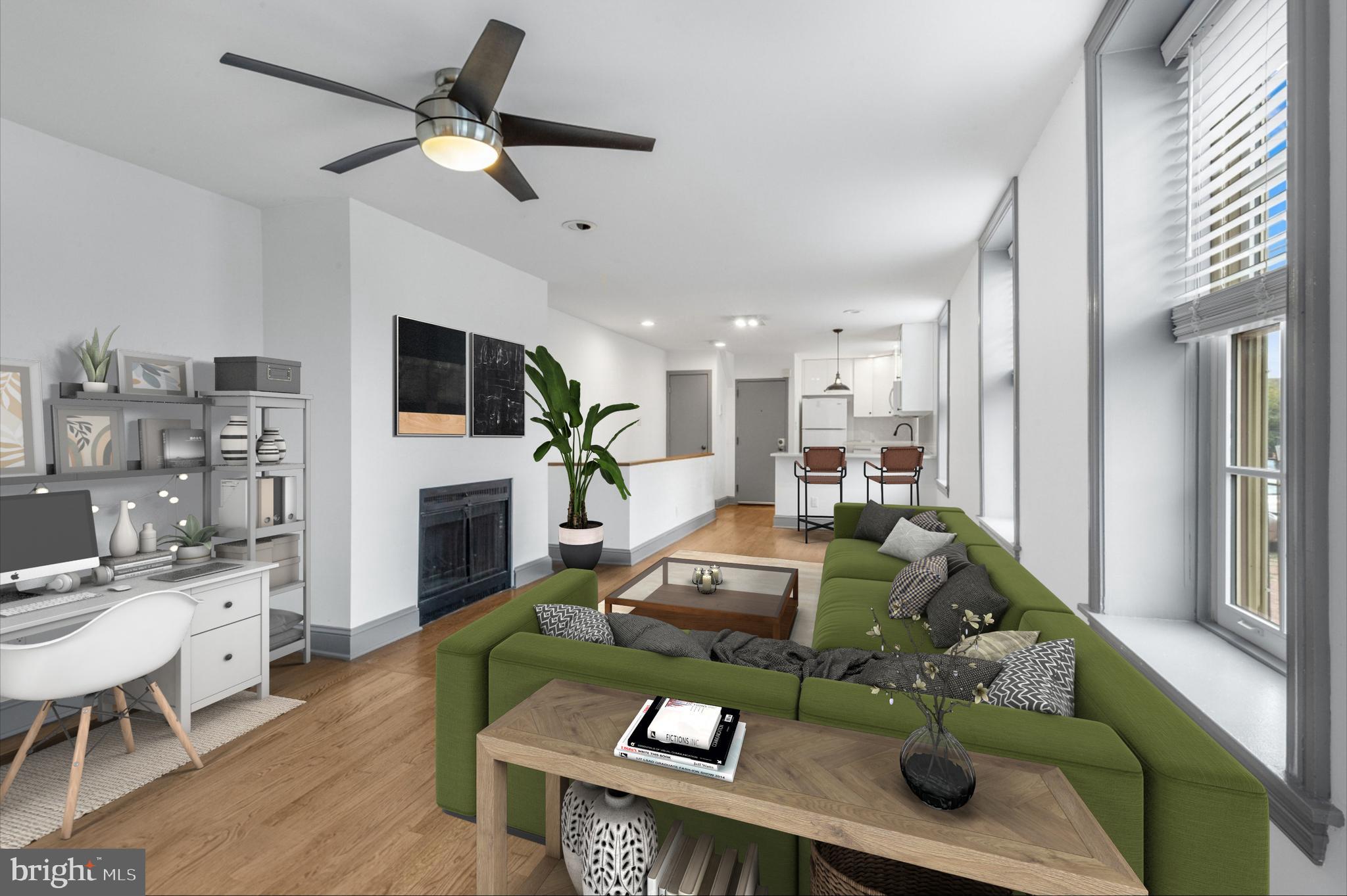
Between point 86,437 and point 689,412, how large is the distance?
24.6 feet

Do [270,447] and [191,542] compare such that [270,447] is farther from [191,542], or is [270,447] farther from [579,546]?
[579,546]

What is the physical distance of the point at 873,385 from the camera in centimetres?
897

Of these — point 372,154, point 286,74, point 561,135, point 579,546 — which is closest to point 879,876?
point 561,135

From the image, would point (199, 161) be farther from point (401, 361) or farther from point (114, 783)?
point (114, 783)

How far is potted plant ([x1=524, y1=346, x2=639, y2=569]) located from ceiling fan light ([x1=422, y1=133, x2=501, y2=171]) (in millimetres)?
2241

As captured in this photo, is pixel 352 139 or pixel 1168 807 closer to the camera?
pixel 1168 807

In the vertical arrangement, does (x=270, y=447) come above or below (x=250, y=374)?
below

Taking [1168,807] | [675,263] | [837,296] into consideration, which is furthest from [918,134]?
[837,296]

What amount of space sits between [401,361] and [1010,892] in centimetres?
377

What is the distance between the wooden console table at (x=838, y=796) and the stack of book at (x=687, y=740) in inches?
0.7

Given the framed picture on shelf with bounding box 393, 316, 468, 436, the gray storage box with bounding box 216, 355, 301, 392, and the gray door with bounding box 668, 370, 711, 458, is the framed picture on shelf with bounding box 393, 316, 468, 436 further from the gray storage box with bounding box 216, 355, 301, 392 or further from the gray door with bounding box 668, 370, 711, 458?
the gray door with bounding box 668, 370, 711, 458

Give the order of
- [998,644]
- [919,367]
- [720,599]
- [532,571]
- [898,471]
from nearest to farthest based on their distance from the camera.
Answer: [998,644], [720,599], [532,571], [898,471], [919,367]

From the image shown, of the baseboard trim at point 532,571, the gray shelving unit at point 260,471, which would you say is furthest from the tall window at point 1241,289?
the baseboard trim at point 532,571

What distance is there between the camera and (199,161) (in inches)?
114
